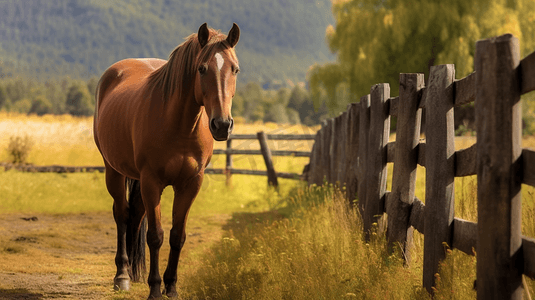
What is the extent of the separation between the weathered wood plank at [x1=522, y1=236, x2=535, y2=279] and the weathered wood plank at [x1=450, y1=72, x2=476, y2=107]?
0.82 metres

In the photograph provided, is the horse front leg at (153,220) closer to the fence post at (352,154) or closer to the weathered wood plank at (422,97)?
the weathered wood plank at (422,97)

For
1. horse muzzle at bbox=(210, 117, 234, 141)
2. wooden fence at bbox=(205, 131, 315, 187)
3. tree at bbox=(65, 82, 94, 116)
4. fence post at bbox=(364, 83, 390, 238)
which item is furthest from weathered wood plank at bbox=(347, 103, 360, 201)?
tree at bbox=(65, 82, 94, 116)

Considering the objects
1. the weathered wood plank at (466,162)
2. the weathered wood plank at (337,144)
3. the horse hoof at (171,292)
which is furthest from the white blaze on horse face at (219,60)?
the weathered wood plank at (337,144)

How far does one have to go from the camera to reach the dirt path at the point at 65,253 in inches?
193

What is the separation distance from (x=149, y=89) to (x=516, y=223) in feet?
11.4

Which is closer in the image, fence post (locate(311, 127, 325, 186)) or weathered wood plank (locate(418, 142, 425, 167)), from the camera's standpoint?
weathered wood plank (locate(418, 142, 425, 167))

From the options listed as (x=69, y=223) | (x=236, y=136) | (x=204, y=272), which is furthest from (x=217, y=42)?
(x=236, y=136)

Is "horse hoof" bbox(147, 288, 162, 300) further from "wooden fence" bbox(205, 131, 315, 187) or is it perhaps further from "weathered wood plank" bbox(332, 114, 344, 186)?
"wooden fence" bbox(205, 131, 315, 187)

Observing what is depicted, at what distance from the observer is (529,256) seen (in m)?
2.18

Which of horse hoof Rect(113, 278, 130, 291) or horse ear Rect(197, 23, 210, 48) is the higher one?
horse ear Rect(197, 23, 210, 48)

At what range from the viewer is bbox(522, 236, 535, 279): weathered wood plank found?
84.4 inches

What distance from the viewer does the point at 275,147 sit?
1891 cm

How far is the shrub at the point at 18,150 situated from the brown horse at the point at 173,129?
33.3 feet

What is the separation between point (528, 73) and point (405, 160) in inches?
76.8
